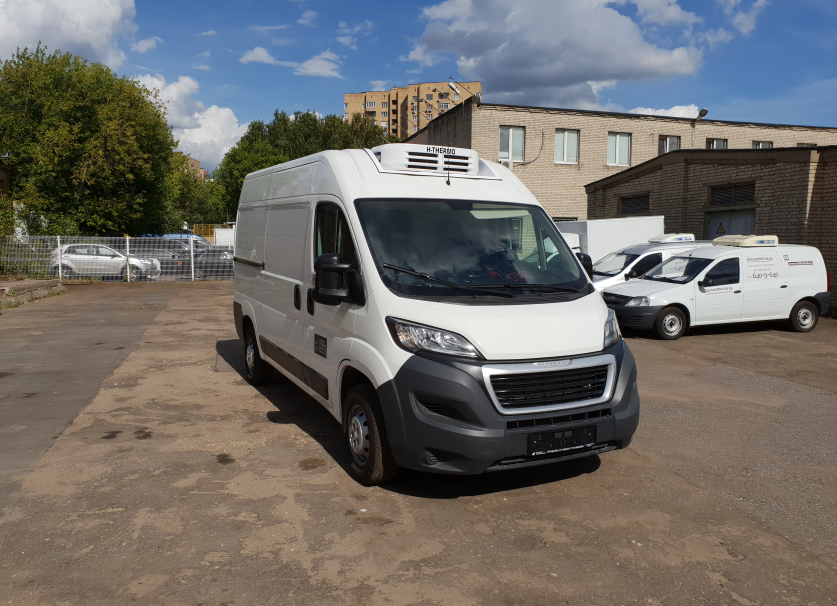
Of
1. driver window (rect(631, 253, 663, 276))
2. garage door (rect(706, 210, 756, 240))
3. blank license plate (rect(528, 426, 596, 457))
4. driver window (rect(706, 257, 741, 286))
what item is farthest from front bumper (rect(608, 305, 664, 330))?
blank license plate (rect(528, 426, 596, 457))

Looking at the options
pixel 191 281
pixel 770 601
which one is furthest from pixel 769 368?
pixel 191 281

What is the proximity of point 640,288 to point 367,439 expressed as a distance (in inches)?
352

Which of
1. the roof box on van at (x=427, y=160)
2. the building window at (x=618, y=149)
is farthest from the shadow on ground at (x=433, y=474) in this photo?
the building window at (x=618, y=149)

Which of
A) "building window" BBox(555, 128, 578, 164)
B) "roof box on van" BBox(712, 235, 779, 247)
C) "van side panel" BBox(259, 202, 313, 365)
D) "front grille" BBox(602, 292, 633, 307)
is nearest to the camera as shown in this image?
"van side panel" BBox(259, 202, 313, 365)

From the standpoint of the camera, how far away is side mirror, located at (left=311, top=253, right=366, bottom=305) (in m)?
4.61

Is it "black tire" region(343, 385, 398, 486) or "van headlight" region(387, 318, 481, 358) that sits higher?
"van headlight" region(387, 318, 481, 358)

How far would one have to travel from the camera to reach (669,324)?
38.9 feet

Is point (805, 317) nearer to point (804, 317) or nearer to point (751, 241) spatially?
point (804, 317)

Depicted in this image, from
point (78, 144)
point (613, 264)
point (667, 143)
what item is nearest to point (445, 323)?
point (613, 264)

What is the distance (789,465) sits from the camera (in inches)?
205

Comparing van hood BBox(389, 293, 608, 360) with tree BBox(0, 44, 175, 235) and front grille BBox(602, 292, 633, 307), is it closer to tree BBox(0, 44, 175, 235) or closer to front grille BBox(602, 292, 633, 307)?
front grille BBox(602, 292, 633, 307)

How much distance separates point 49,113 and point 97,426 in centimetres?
3075

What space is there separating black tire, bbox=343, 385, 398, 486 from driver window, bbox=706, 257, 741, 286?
30.8 feet

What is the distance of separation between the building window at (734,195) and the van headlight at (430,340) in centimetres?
1609
